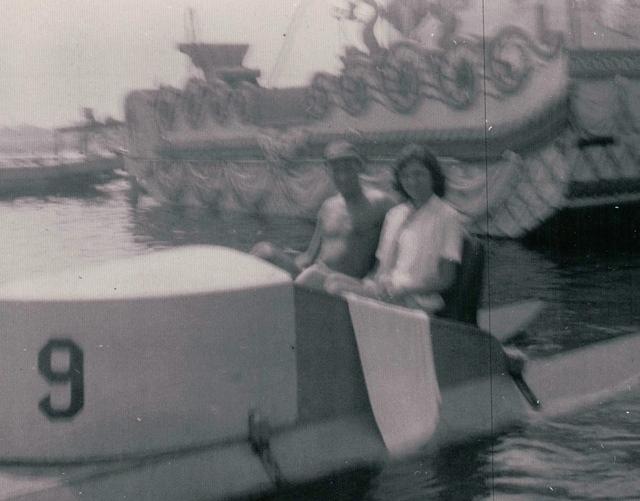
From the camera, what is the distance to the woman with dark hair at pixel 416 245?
2.93 m

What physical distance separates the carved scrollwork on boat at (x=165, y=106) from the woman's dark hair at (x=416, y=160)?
666 millimetres

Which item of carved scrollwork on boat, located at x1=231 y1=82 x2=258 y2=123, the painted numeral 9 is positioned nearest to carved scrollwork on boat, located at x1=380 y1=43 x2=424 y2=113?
carved scrollwork on boat, located at x1=231 y1=82 x2=258 y2=123

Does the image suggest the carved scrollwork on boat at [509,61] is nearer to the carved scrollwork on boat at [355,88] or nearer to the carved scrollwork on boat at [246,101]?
the carved scrollwork on boat at [355,88]

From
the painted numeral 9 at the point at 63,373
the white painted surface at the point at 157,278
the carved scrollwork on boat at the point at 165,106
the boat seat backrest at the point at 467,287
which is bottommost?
the painted numeral 9 at the point at 63,373

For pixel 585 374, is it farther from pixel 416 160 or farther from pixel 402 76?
pixel 402 76

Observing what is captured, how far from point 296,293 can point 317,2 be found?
813mm

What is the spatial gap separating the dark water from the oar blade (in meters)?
0.03

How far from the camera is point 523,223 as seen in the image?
3.11m

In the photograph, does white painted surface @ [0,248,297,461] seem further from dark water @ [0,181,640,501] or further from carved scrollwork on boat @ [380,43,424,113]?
carved scrollwork on boat @ [380,43,424,113]

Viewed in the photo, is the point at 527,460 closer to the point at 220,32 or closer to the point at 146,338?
the point at 146,338

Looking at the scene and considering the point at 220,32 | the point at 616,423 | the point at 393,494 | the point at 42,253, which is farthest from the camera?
the point at 616,423

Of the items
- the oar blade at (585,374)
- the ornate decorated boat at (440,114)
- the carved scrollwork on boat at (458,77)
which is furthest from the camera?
the oar blade at (585,374)

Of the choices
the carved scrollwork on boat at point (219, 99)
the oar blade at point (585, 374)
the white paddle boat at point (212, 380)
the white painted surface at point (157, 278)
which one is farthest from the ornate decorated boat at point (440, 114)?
the oar blade at point (585, 374)

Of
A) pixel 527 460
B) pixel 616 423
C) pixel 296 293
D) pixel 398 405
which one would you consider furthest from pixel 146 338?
pixel 616 423
